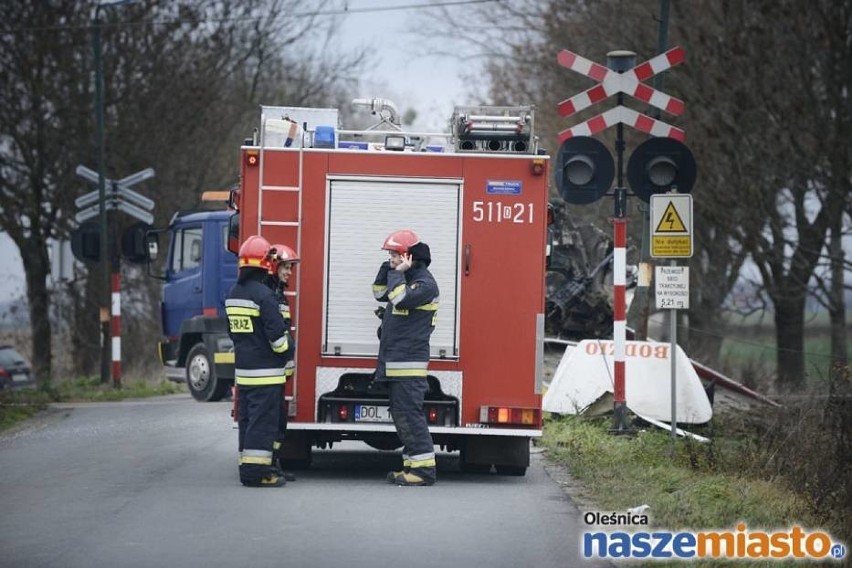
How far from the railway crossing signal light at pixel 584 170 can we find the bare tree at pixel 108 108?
18231 millimetres

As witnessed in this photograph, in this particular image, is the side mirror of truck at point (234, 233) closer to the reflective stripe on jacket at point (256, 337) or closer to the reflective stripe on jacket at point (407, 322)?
the reflective stripe on jacket at point (256, 337)

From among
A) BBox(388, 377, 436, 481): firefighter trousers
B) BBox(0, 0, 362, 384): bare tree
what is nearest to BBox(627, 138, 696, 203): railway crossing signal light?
BBox(388, 377, 436, 481): firefighter trousers

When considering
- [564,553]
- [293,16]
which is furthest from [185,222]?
[293,16]

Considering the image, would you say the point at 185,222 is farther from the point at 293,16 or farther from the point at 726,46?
the point at 293,16

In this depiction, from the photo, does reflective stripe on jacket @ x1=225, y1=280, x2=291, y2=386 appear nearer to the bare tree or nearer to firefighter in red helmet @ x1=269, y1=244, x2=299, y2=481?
firefighter in red helmet @ x1=269, y1=244, x2=299, y2=481

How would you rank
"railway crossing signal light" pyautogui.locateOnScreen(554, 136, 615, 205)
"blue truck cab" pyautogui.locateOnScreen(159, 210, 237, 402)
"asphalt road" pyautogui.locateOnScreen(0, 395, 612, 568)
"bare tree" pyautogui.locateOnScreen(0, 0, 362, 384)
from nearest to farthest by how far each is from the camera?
"asphalt road" pyautogui.locateOnScreen(0, 395, 612, 568), "railway crossing signal light" pyautogui.locateOnScreen(554, 136, 615, 205), "blue truck cab" pyautogui.locateOnScreen(159, 210, 237, 402), "bare tree" pyautogui.locateOnScreen(0, 0, 362, 384)

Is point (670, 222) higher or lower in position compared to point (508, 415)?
higher

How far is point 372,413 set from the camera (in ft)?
46.2

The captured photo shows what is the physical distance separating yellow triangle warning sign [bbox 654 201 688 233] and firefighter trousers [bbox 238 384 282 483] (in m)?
4.50

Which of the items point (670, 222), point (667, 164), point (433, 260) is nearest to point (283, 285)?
point (433, 260)

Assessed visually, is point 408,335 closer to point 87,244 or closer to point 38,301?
point 87,244

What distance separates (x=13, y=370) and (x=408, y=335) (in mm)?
24369

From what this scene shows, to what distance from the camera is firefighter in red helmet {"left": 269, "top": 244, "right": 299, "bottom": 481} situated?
13.7 m

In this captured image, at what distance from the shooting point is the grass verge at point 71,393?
2216 centimetres
